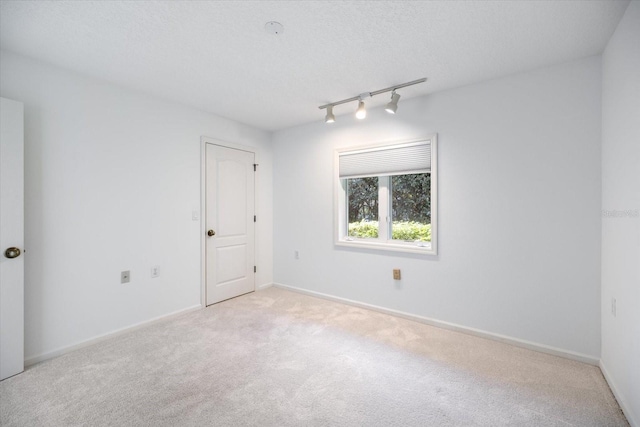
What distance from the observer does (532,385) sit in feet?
6.53

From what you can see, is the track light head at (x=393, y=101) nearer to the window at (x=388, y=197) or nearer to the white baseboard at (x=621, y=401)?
the window at (x=388, y=197)

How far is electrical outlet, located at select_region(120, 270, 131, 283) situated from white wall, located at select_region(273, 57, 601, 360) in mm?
2489

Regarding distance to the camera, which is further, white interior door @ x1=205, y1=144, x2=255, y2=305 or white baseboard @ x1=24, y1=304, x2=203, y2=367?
white interior door @ x1=205, y1=144, x2=255, y2=305

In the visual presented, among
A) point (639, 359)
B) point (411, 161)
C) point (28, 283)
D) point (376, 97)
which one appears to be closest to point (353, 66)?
point (376, 97)

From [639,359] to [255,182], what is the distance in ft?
13.0

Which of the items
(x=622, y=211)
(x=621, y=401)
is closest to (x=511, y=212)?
(x=622, y=211)

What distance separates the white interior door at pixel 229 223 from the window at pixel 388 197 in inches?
51.9

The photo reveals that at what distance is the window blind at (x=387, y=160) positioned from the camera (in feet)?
10.2

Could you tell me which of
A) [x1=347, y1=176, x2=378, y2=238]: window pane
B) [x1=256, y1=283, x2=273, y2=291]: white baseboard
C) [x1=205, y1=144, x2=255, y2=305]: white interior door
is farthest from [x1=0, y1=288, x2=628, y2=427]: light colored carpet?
[x1=256, y1=283, x2=273, y2=291]: white baseboard

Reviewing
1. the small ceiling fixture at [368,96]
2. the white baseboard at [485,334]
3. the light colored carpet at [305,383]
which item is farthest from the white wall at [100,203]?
the white baseboard at [485,334]

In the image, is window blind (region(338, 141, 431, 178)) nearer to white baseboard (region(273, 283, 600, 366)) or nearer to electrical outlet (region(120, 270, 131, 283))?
white baseboard (region(273, 283, 600, 366))

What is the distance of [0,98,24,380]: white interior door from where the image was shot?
6.70 feet

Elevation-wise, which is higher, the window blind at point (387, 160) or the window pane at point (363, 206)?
the window blind at point (387, 160)

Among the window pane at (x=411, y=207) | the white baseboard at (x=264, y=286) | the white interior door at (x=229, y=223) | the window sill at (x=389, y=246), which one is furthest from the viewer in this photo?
the white baseboard at (x=264, y=286)
